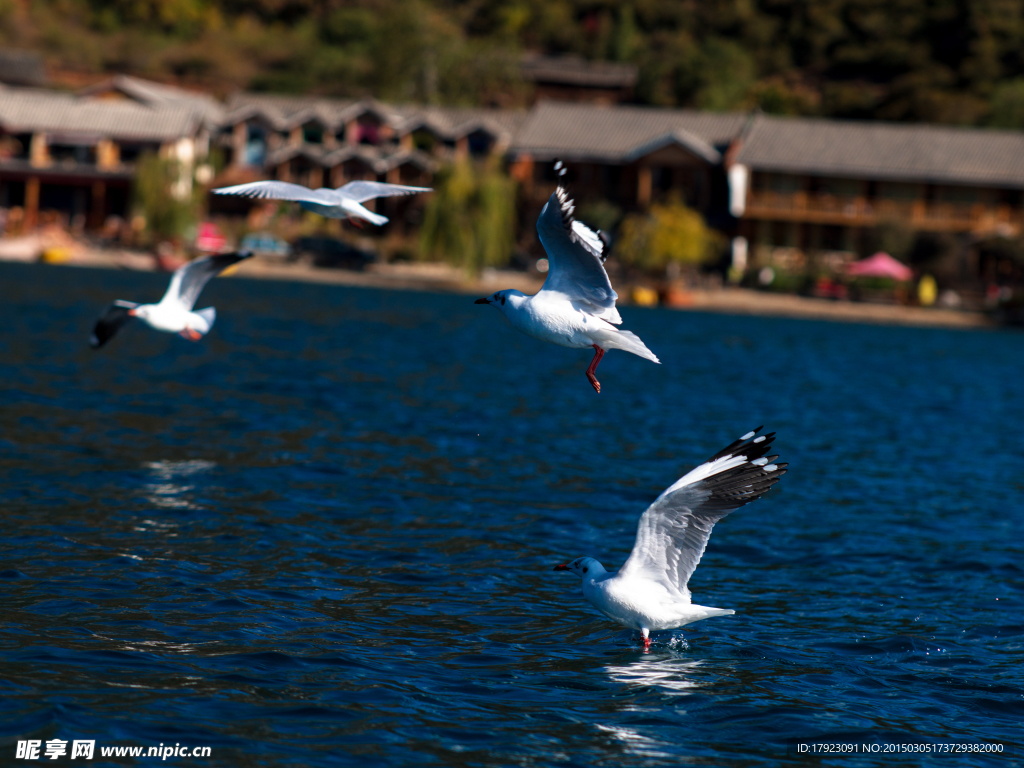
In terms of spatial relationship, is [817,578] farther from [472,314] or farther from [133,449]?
[472,314]

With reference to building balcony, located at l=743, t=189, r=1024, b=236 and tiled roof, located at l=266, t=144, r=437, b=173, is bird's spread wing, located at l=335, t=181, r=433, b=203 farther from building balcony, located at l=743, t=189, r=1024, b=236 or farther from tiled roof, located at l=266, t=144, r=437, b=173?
tiled roof, located at l=266, t=144, r=437, b=173

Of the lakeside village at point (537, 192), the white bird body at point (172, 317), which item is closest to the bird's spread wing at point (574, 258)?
the white bird body at point (172, 317)

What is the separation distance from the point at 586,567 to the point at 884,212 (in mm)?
62915

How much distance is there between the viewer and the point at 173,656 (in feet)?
31.2

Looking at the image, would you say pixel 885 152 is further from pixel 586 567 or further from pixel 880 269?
pixel 586 567

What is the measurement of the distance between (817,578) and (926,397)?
20.1 meters

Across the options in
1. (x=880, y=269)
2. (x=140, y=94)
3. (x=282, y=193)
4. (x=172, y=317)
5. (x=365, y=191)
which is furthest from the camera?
(x=140, y=94)

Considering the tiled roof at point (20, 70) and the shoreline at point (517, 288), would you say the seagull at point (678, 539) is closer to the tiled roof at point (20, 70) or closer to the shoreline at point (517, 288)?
the shoreline at point (517, 288)

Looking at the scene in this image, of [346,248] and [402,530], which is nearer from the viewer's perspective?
[402,530]

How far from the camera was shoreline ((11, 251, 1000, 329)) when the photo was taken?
59.3m

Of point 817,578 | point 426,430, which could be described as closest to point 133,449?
point 426,430

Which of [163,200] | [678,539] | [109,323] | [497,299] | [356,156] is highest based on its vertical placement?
[356,156]

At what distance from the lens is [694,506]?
9.42 metres

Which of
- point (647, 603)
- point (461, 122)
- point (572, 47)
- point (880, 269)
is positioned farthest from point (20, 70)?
point (647, 603)
